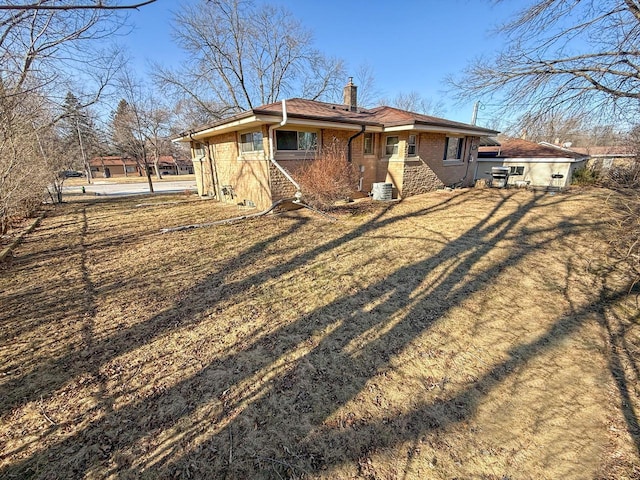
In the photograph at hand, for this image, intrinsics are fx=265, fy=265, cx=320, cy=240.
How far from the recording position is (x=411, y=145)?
39.4ft

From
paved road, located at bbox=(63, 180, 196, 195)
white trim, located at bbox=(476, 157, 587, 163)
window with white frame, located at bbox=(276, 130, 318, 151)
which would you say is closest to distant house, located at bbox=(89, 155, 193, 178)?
paved road, located at bbox=(63, 180, 196, 195)

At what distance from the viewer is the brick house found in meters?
9.29

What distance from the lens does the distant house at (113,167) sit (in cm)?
4719

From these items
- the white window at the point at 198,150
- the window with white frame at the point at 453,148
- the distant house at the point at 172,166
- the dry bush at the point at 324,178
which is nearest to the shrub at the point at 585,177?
the window with white frame at the point at 453,148

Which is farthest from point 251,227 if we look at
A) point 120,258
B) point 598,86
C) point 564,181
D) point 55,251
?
point 564,181

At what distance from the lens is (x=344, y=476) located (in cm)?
186

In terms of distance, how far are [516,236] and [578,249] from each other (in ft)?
4.00

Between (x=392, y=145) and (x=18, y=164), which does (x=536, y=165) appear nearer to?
(x=392, y=145)

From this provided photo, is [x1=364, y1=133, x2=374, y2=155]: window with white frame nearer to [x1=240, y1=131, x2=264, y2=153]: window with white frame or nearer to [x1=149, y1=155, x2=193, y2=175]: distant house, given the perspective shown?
[x1=240, y1=131, x2=264, y2=153]: window with white frame

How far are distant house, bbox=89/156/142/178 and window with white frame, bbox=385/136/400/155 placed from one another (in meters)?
49.5

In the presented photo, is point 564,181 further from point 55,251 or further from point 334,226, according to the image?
point 55,251

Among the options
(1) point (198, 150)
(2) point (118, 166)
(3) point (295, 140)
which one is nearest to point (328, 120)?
(3) point (295, 140)

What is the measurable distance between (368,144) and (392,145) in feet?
3.61

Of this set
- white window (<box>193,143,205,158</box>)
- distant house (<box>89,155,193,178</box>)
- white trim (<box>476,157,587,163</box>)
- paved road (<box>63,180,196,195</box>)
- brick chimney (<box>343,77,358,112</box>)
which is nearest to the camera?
brick chimney (<box>343,77,358,112</box>)
